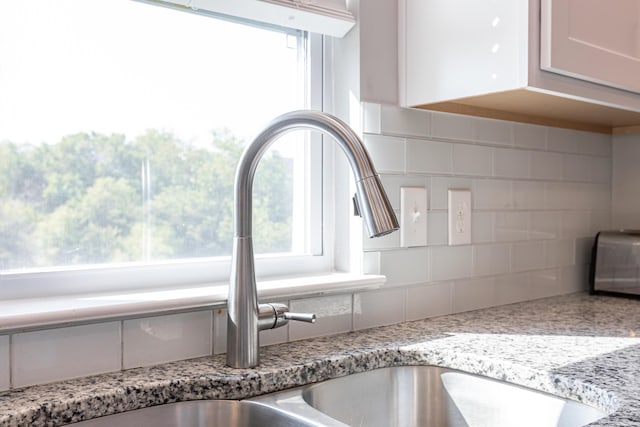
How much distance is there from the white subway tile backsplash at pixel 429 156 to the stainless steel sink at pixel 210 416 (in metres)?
0.68

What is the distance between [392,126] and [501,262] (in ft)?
1.72

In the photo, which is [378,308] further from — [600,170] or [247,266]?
[600,170]

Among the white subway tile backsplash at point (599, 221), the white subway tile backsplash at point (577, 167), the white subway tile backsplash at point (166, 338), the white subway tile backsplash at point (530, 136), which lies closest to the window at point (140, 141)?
the white subway tile backsplash at point (166, 338)

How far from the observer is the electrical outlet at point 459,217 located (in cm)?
145

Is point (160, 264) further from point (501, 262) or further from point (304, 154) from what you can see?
point (501, 262)

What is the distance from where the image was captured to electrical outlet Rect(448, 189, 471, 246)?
145 centimetres

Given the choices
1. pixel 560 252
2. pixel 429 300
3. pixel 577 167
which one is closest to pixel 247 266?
pixel 429 300

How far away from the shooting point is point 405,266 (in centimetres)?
136

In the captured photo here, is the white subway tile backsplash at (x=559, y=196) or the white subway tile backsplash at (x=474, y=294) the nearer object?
the white subway tile backsplash at (x=474, y=294)

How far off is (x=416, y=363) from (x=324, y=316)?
0.21m

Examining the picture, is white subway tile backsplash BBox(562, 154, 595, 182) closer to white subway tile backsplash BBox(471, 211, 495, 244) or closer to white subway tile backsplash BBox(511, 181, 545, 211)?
white subway tile backsplash BBox(511, 181, 545, 211)

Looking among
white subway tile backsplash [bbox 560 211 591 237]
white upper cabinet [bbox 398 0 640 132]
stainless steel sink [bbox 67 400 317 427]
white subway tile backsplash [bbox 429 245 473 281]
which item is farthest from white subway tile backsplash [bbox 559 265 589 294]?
stainless steel sink [bbox 67 400 317 427]

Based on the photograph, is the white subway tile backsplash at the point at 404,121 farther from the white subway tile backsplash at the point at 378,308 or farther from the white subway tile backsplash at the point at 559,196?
the white subway tile backsplash at the point at 559,196

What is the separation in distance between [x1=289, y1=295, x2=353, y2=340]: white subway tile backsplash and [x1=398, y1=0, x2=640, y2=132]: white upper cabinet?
47cm
